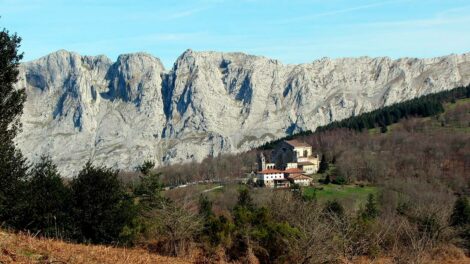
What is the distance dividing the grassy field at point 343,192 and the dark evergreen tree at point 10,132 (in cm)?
6350

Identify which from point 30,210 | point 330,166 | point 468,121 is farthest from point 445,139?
point 30,210

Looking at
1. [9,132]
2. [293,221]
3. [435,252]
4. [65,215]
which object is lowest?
[435,252]

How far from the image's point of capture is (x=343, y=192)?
311 feet

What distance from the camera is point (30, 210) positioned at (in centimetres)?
3086

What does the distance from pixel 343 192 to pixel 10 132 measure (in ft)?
258

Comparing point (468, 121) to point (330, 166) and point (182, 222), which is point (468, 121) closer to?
point (330, 166)

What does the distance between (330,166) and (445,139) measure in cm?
3414

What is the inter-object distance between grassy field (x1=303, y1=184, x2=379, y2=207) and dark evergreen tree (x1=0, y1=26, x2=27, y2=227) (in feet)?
208

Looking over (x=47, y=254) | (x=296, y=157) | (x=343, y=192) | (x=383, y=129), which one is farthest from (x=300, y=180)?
(x=47, y=254)

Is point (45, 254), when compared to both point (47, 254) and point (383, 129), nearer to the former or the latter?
point (47, 254)

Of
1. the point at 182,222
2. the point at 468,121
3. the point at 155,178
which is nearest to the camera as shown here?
the point at 182,222

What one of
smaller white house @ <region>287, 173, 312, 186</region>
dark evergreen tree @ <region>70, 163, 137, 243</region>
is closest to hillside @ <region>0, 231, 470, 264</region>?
dark evergreen tree @ <region>70, 163, 137, 243</region>

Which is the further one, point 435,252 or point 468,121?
point 468,121

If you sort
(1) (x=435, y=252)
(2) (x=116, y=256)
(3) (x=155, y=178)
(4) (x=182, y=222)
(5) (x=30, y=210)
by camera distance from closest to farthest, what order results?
(2) (x=116, y=256)
(5) (x=30, y=210)
(4) (x=182, y=222)
(1) (x=435, y=252)
(3) (x=155, y=178)
